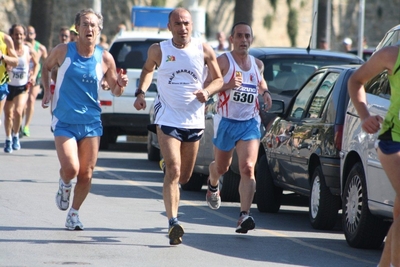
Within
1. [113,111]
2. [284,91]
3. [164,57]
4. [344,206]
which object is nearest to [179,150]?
[164,57]

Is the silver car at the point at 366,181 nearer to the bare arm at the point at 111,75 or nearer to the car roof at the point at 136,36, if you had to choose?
the bare arm at the point at 111,75

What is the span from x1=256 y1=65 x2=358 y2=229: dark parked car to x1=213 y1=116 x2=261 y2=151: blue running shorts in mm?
724

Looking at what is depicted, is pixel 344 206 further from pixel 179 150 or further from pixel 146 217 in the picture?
pixel 146 217

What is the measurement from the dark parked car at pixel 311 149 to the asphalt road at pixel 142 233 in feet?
0.79

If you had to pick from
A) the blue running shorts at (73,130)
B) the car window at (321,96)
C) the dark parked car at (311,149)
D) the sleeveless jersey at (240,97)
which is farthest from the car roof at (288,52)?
the blue running shorts at (73,130)

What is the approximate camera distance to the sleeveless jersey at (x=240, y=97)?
32.5 feet

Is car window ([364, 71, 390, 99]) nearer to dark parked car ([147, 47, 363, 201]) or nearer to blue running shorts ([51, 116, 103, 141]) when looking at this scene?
blue running shorts ([51, 116, 103, 141])

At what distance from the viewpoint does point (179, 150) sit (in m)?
9.16

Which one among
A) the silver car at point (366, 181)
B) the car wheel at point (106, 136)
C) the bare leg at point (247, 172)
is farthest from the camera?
the car wheel at point (106, 136)

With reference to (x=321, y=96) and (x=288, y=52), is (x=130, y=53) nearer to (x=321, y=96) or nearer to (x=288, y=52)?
(x=288, y=52)

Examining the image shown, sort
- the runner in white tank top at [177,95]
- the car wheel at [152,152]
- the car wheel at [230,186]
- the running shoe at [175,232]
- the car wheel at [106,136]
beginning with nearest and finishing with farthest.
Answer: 1. the running shoe at [175,232]
2. the runner in white tank top at [177,95]
3. the car wheel at [230,186]
4. the car wheel at [152,152]
5. the car wheel at [106,136]

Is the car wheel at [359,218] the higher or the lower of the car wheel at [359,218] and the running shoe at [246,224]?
the higher

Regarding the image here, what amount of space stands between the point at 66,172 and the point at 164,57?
1.30m

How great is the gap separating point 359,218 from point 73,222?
2.47 m
